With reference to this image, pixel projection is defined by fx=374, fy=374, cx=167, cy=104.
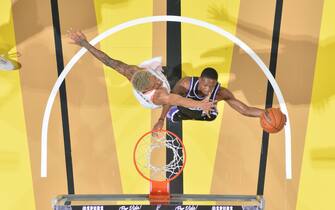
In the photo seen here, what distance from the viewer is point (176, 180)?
379 cm

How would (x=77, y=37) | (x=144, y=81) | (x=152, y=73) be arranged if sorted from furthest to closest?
(x=77, y=37), (x=152, y=73), (x=144, y=81)

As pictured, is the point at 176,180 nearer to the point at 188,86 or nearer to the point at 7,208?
the point at 188,86

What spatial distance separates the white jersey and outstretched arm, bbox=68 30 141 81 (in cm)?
11

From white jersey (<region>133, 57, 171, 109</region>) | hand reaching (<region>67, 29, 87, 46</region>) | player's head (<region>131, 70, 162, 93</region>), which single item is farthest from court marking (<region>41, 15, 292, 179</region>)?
player's head (<region>131, 70, 162, 93</region>)

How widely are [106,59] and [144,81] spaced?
1.57 ft

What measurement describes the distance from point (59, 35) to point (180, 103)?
Result: 4.64ft

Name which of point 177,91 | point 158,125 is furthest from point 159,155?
point 177,91

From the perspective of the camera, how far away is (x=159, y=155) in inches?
148

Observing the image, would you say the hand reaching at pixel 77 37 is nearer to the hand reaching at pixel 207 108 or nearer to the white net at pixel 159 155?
the white net at pixel 159 155

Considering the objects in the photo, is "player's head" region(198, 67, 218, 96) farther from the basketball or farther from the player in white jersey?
the basketball

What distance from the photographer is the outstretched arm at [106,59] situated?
366cm

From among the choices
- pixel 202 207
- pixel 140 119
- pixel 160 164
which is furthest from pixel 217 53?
pixel 202 207

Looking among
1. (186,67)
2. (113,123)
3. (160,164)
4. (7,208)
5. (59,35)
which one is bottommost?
(7,208)

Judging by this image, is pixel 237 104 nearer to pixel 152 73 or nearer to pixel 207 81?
pixel 207 81
